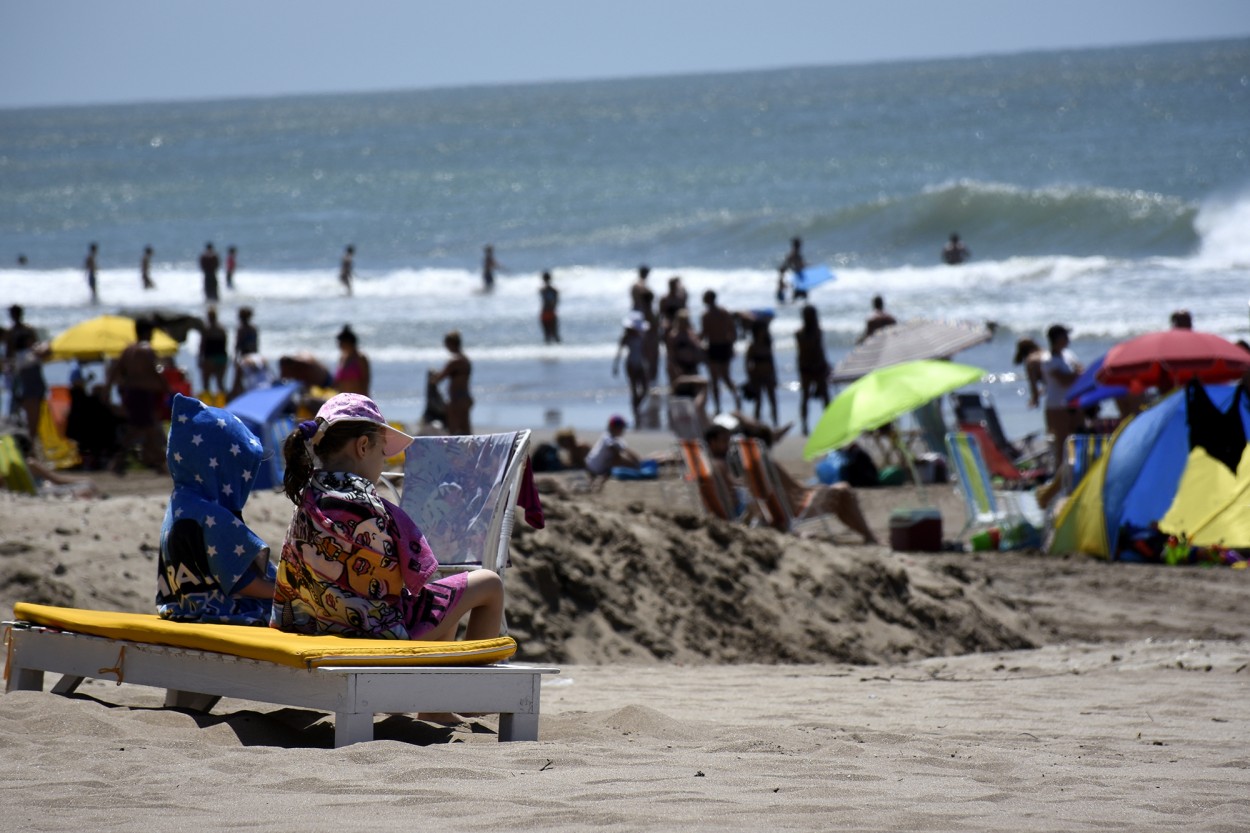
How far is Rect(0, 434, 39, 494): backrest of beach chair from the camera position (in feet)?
31.4

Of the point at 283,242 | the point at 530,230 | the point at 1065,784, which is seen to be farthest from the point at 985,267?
the point at 1065,784

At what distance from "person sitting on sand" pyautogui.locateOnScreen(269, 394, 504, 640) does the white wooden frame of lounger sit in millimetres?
217

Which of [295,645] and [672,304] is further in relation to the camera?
[672,304]

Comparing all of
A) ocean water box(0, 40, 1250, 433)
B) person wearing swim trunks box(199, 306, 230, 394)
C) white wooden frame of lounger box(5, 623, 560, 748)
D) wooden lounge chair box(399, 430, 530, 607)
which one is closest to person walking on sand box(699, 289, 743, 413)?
ocean water box(0, 40, 1250, 433)

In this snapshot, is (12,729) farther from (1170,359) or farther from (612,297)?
(612,297)

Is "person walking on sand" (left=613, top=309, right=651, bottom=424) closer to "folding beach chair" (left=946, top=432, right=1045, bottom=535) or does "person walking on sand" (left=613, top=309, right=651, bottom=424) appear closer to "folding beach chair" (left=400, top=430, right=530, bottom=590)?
"folding beach chair" (left=946, top=432, right=1045, bottom=535)

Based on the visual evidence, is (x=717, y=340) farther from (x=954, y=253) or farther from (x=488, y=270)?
(x=488, y=270)

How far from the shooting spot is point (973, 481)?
9555mm

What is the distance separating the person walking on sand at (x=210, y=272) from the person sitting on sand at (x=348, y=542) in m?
29.2

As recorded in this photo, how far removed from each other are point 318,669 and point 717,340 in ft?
38.9

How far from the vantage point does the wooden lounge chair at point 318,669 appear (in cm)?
367

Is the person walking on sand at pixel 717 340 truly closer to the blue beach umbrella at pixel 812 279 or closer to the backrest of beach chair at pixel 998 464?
the backrest of beach chair at pixel 998 464

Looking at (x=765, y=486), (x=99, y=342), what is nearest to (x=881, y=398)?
(x=765, y=486)

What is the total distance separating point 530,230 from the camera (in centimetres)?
4238
